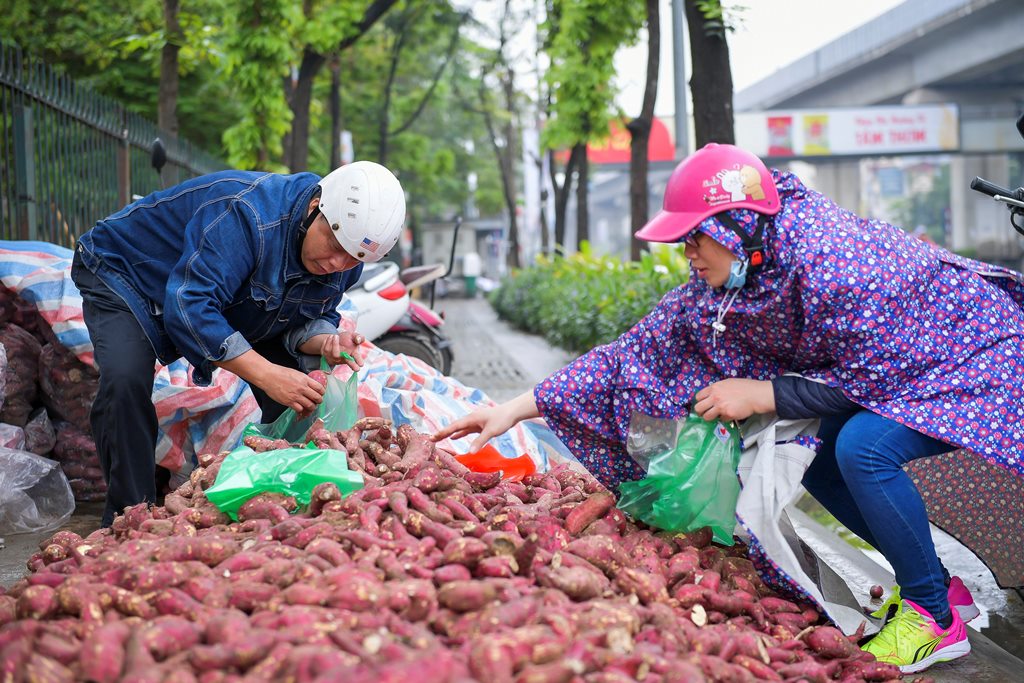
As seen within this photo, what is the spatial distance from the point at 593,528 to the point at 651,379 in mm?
526

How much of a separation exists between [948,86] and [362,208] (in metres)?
34.8

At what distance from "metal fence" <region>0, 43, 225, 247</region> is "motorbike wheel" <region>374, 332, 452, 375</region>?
2.39m

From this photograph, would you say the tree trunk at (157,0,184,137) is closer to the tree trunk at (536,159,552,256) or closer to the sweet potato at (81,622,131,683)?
the sweet potato at (81,622,131,683)

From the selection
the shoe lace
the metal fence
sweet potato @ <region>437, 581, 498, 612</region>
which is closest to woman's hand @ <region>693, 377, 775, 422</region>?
→ the shoe lace

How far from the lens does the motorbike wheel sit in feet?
27.4

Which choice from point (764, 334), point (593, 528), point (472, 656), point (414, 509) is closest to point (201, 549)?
point (414, 509)

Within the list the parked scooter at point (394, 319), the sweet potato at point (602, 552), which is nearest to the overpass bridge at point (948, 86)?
the parked scooter at point (394, 319)

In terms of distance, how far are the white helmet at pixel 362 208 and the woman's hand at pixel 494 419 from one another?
756mm

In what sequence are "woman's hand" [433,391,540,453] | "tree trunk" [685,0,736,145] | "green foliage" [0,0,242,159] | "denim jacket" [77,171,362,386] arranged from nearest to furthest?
"woman's hand" [433,391,540,453] < "denim jacket" [77,171,362,386] < "tree trunk" [685,0,736,145] < "green foliage" [0,0,242,159]

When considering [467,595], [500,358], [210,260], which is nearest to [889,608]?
[467,595]

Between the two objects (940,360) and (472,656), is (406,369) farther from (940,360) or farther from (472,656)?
(472,656)

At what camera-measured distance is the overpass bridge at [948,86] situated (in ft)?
87.2

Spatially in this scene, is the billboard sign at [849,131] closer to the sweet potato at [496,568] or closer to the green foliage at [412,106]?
the green foliage at [412,106]

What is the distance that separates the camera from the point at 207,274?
3562 millimetres
